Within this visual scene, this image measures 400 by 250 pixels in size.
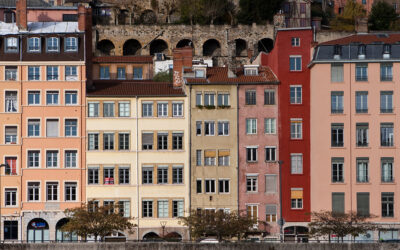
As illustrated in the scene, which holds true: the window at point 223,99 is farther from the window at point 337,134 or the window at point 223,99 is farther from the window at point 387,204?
the window at point 387,204

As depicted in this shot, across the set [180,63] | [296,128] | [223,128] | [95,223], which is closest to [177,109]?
[223,128]

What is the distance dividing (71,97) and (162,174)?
898 centimetres

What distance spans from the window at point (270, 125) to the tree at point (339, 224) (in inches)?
282

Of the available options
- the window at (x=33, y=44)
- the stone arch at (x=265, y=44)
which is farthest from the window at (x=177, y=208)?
the stone arch at (x=265, y=44)

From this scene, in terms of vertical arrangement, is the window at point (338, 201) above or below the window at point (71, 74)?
below

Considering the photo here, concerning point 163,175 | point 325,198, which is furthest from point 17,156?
point 325,198

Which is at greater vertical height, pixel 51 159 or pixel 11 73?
pixel 11 73

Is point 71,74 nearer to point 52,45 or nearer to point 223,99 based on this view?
point 52,45

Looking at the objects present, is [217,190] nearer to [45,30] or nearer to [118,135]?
[118,135]

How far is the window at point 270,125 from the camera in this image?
3829 inches

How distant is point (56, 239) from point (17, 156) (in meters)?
6.91

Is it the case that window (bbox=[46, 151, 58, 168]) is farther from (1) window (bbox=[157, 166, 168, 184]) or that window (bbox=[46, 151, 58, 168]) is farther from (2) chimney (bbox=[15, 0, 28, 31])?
(2) chimney (bbox=[15, 0, 28, 31])

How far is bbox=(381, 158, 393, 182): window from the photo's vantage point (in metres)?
95.5

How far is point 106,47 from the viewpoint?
145 meters
